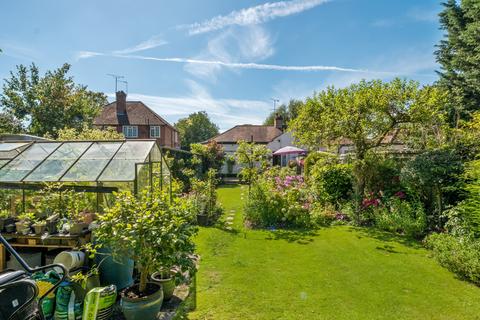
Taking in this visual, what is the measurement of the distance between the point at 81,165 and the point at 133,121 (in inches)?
1033

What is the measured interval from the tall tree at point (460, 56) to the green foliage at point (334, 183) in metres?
7.86

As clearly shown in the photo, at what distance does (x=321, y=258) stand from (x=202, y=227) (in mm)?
4422

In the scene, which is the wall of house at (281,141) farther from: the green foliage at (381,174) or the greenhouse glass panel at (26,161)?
the greenhouse glass panel at (26,161)

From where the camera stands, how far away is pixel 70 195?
586 centimetres

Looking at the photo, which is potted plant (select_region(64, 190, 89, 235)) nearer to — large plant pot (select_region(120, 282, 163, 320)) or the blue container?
the blue container

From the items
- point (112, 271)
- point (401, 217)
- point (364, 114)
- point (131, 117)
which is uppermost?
point (131, 117)

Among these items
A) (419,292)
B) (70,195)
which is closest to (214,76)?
(70,195)

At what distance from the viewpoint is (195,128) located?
51031mm

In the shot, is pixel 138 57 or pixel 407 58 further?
pixel 138 57

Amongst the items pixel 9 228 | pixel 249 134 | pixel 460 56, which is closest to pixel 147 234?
pixel 9 228

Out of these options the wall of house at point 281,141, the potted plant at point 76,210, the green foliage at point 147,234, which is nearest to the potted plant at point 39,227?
the potted plant at point 76,210

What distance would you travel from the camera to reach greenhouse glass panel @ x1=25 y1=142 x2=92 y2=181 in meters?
5.50

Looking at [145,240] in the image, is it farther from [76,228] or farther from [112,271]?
[76,228]

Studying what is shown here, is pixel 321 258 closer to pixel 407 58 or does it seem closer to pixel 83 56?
pixel 407 58
